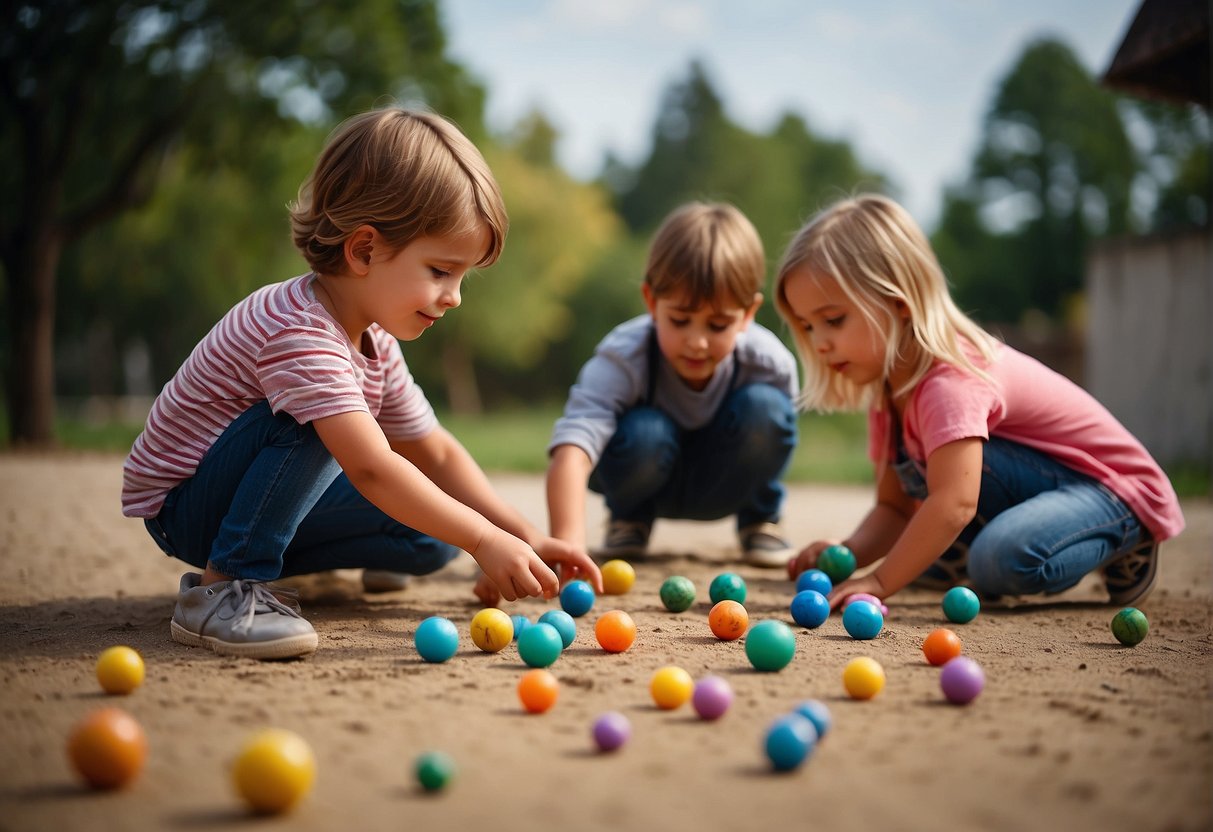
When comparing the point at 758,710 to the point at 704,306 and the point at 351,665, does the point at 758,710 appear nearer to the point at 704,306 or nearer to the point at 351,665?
the point at 351,665

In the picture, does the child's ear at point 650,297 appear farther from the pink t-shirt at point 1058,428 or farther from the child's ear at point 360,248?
the child's ear at point 360,248

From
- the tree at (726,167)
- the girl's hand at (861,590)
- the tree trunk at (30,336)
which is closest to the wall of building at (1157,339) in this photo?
the girl's hand at (861,590)

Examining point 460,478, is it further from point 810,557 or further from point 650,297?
point 810,557

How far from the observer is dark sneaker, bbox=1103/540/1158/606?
3225 millimetres

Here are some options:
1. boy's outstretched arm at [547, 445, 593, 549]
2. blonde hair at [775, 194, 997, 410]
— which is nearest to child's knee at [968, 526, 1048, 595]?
blonde hair at [775, 194, 997, 410]

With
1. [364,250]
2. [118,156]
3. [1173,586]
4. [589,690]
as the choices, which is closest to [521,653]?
[589,690]

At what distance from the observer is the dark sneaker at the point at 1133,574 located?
3.22 metres

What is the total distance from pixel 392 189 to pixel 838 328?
1.45 meters

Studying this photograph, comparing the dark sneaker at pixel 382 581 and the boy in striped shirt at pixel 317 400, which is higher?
the boy in striped shirt at pixel 317 400

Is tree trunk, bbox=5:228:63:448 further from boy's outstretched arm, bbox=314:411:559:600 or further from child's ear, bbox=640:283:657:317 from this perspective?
boy's outstretched arm, bbox=314:411:559:600

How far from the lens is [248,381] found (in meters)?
2.67

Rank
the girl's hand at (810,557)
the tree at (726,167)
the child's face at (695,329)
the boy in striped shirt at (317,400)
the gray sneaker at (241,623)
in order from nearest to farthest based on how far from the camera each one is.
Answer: the gray sneaker at (241,623), the boy in striped shirt at (317,400), the girl's hand at (810,557), the child's face at (695,329), the tree at (726,167)

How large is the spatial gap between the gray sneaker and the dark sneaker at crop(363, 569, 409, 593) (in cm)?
72

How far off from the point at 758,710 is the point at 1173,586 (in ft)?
7.83
